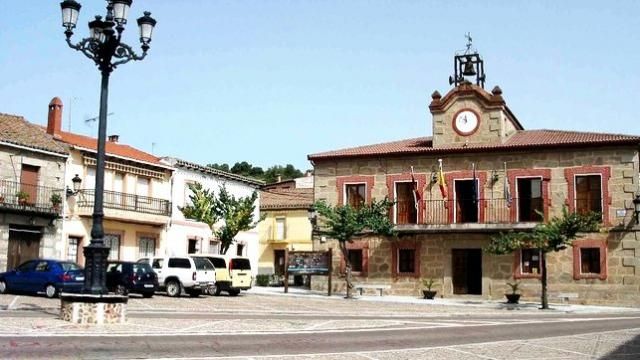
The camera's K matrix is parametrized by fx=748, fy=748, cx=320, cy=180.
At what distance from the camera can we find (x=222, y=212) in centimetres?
3944

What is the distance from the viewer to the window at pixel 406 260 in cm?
3666

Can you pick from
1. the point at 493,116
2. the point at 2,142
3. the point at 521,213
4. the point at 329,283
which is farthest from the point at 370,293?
the point at 2,142

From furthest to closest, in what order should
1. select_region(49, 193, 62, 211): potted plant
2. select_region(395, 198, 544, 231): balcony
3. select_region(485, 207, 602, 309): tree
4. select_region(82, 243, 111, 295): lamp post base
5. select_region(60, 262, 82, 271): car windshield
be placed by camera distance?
select_region(395, 198, 544, 231): balcony
select_region(49, 193, 62, 211): potted plant
select_region(485, 207, 602, 309): tree
select_region(60, 262, 82, 271): car windshield
select_region(82, 243, 111, 295): lamp post base

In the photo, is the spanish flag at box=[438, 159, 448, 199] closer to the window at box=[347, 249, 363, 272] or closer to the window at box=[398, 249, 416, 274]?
the window at box=[398, 249, 416, 274]

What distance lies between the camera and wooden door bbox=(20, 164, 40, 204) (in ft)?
108

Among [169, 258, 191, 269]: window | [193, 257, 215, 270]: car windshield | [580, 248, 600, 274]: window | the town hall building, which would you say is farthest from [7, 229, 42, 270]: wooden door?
[580, 248, 600, 274]: window

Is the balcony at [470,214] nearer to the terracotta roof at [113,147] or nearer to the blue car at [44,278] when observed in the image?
the terracotta roof at [113,147]

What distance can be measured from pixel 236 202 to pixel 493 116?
13915 millimetres

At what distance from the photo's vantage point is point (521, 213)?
3506cm

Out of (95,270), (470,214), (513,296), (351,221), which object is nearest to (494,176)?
(470,214)

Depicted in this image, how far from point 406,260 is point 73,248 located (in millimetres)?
15958

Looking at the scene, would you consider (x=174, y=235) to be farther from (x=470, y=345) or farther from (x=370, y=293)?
(x=470, y=345)

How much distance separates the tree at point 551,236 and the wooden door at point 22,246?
1992 cm

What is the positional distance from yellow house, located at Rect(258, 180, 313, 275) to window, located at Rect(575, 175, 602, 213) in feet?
74.5
